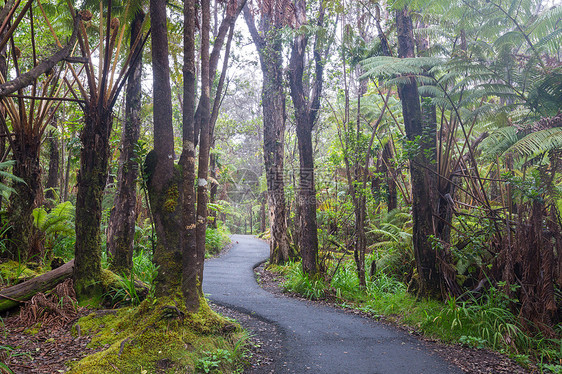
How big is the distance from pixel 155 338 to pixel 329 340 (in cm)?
244

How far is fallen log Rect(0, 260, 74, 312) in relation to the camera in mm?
4931

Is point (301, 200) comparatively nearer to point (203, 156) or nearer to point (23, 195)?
point (203, 156)

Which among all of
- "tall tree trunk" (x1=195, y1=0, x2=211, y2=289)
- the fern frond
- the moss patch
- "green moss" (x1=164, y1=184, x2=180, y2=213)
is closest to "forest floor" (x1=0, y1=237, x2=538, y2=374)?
the moss patch

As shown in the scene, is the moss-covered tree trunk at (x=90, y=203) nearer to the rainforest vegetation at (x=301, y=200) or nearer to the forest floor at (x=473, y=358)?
the rainforest vegetation at (x=301, y=200)

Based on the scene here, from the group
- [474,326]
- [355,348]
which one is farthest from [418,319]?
[355,348]

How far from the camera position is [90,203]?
5355mm

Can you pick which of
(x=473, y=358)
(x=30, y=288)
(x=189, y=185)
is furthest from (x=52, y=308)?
(x=473, y=358)

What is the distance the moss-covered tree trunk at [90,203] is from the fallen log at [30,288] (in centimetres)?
29

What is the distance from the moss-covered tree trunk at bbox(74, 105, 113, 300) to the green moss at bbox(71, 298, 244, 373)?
2.50 feet

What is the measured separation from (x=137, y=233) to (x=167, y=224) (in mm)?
6417

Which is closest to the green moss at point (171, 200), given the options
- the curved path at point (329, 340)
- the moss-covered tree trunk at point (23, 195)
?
the curved path at point (329, 340)

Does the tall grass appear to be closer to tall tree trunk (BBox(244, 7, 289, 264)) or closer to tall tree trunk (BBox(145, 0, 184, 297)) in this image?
tall tree trunk (BBox(244, 7, 289, 264))

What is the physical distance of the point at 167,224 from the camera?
13.8 ft

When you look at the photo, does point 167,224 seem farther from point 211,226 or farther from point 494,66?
point 211,226
